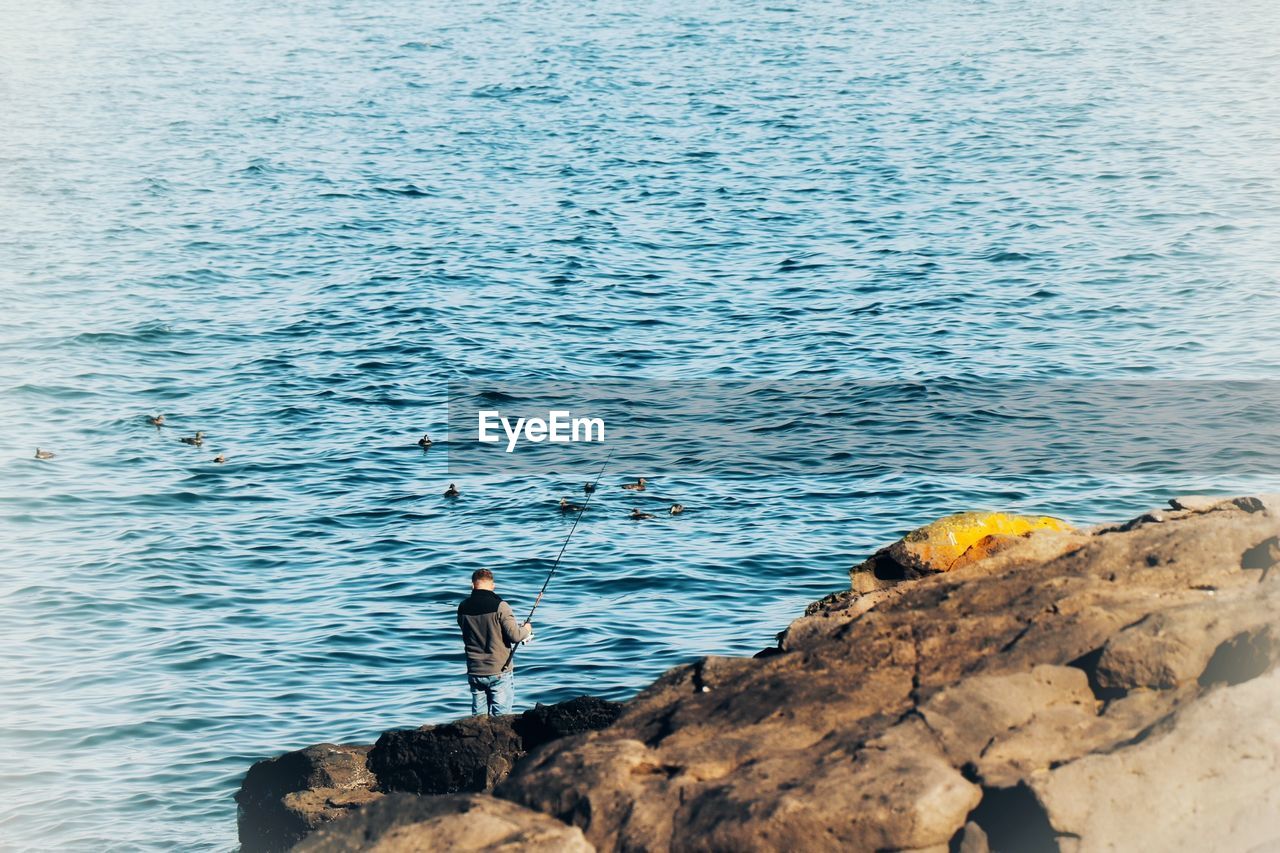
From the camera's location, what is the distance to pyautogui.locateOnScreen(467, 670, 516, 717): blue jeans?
51.2 ft

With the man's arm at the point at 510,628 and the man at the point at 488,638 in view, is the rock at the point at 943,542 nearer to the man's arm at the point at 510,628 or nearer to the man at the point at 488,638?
the man's arm at the point at 510,628

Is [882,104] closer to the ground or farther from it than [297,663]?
farther from it

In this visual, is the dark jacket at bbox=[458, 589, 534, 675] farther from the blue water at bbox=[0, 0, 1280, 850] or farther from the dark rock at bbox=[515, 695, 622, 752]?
the blue water at bbox=[0, 0, 1280, 850]

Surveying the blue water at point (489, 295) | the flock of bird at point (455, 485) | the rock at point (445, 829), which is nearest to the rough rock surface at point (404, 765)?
the blue water at point (489, 295)

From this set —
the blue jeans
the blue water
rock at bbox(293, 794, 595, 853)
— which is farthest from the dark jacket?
rock at bbox(293, 794, 595, 853)

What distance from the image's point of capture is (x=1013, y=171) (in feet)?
142

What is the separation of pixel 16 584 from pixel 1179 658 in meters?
18.3

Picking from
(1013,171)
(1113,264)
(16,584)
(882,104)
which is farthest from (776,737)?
(882,104)

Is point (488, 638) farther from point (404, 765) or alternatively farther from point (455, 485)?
point (455, 485)

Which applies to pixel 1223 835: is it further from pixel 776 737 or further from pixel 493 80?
pixel 493 80

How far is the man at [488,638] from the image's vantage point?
1529 cm
